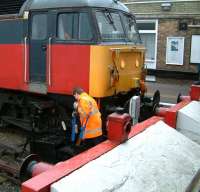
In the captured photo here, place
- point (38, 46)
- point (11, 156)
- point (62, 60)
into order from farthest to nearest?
point (38, 46)
point (62, 60)
point (11, 156)

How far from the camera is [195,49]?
1927 centimetres

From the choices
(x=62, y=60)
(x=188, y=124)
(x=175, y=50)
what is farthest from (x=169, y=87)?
(x=188, y=124)

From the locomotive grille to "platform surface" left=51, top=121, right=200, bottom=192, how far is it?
15.4 ft

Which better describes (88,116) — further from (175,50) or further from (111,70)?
(175,50)

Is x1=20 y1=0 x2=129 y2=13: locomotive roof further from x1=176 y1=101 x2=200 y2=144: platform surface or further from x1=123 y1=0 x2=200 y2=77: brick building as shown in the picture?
x1=123 y1=0 x2=200 y2=77: brick building

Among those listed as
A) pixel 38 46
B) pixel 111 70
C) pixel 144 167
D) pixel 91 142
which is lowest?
pixel 91 142

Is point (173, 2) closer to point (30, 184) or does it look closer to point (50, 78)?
point (50, 78)

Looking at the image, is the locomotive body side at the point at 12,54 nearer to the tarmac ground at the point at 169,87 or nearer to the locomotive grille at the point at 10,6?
the locomotive grille at the point at 10,6

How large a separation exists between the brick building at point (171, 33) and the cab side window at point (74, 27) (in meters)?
11.5

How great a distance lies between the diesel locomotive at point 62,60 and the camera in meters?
8.33

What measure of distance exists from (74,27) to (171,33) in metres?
12.1

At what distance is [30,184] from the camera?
13.3ft

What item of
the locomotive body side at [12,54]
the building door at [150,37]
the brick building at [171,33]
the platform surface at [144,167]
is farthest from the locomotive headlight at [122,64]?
the building door at [150,37]

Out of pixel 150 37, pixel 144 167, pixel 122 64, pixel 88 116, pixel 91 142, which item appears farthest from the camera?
pixel 150 37
